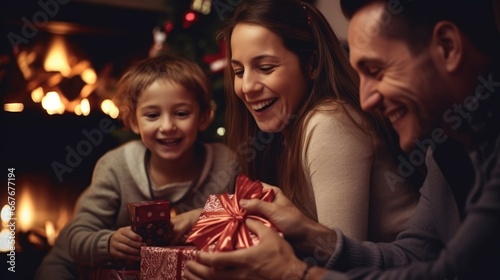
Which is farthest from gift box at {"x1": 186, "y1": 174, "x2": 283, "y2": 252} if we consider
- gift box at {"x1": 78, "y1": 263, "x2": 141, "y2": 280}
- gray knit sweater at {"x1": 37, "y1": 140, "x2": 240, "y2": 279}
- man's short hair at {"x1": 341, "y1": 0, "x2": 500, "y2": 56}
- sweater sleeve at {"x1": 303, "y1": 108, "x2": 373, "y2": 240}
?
gray knit sweater at {"x1": 37, "y1": 140, "x2": 240, "y2": 279}

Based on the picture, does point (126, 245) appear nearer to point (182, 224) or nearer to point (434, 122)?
Result: point (182, 224)

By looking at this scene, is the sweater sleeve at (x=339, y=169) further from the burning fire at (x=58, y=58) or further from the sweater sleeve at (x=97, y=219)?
the burning fire at (x=58, y=58)

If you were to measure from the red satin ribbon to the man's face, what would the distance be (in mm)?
293

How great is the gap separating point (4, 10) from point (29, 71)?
1.49 ft

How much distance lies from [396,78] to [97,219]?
1.05 m

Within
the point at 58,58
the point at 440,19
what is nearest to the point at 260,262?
the point at 440,19

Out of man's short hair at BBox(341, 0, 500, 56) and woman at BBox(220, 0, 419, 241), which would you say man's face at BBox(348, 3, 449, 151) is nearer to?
man's short hair at BBox(341, 0, 500, 56)

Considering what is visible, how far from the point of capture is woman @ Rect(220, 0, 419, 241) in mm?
1146

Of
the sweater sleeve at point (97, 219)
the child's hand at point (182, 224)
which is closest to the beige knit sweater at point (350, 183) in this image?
the child's hand at point (182, 224)

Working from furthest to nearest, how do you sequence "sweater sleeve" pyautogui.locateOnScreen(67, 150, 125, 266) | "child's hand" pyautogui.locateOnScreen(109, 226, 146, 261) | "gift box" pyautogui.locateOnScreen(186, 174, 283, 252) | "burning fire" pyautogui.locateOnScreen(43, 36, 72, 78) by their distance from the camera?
"burning fire" pyautogui.locateOnScreen(43, 36, 72, 78), "sweater sleeve" pyautogui.locateOnScreen(67, 150, 125, 266), "child's hand" pyautogui.locateOnScreen(109, 226, 146, 261), "gift box" pyautogui.locateOnScreen(186, 174, 283, 252)

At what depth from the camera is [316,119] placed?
47.7 inches

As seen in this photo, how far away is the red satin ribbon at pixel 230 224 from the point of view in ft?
3.22

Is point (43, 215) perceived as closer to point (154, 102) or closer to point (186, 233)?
point (154, 102)

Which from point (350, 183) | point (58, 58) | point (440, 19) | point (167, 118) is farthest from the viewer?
point (58, 58)
